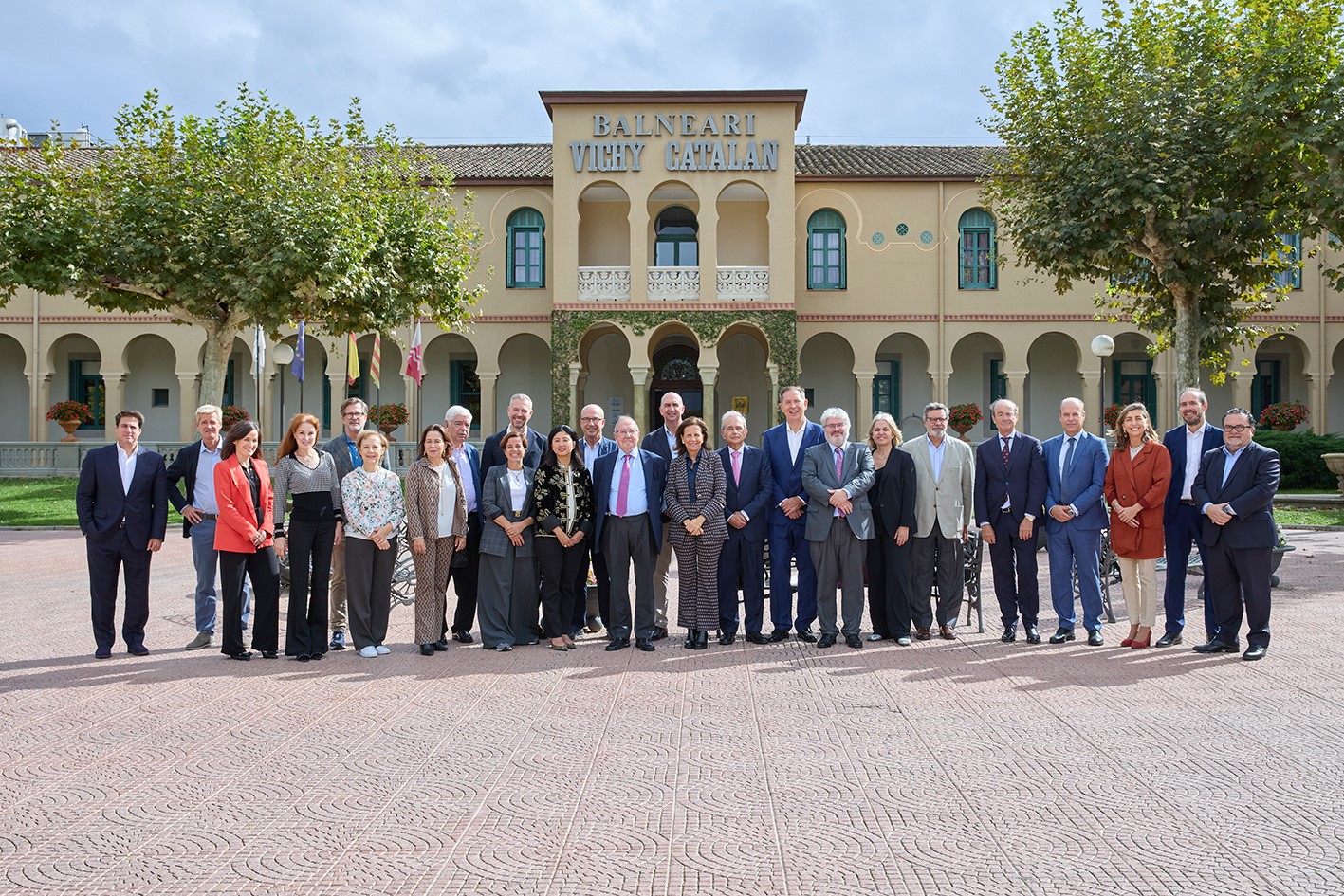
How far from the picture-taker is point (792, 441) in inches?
346

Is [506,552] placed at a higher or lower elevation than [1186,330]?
lower

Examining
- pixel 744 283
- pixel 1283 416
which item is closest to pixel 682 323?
pixel 744 283

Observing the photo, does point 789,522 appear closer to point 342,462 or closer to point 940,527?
point 940,527

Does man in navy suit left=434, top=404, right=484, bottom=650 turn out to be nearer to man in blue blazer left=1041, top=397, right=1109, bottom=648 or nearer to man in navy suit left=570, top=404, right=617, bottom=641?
man in navy suit left=570, top=404, right=617, bottom=641

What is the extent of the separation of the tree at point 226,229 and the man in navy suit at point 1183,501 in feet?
42.4

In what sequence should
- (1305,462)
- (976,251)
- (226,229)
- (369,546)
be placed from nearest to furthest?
(369,546), (226,229), (1305,462), (976,251)

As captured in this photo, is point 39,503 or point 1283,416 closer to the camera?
point 39,503

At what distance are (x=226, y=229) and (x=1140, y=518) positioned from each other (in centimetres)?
1446

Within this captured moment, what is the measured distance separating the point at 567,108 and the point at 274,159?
28.2 ft

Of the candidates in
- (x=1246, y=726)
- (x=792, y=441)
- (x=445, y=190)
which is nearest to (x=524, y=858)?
(x=1246, y=726)

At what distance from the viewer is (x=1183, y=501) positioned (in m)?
8.45

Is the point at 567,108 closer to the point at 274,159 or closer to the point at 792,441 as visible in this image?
the point at 274,159

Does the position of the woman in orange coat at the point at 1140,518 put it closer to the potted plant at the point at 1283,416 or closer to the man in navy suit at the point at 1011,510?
the man in navy suit at the point at 1011,510

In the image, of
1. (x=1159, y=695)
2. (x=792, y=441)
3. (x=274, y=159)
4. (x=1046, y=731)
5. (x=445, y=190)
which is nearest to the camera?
(x=1046, y=731)
